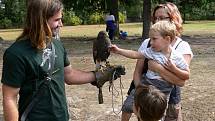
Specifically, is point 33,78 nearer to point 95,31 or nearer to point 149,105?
point 149,105

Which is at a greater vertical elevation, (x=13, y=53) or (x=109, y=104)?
(x=13, y=53)

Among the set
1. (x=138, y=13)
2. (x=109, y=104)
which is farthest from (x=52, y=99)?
(x=138, y=13)

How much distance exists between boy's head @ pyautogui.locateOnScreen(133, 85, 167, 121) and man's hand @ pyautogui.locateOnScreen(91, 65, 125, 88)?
800mm

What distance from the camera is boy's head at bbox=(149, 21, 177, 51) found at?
11.8 ft

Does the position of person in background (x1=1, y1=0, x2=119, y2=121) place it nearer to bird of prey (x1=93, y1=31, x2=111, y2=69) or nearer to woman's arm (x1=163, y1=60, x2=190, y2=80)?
bird of prey (x1=93, y1=31, x2=111, y2=69)

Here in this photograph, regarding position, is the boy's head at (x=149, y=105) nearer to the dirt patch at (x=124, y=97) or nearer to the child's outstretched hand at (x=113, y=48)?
the child's outstretched hand at (x=113, y=48)

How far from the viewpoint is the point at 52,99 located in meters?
3.09

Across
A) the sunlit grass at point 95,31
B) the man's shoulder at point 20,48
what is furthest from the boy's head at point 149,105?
the sunlit grass at point 95,31

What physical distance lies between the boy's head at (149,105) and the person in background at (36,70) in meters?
0.58

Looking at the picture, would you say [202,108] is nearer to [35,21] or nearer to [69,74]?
[69,74]

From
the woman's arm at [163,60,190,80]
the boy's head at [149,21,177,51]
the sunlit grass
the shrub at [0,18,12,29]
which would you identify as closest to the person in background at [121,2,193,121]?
the woman's arm at [163,60,190,80]

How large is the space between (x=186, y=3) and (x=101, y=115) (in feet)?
67.1

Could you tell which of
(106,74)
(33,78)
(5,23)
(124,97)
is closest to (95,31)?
(5,23)

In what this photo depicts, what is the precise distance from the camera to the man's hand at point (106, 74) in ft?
12.2
